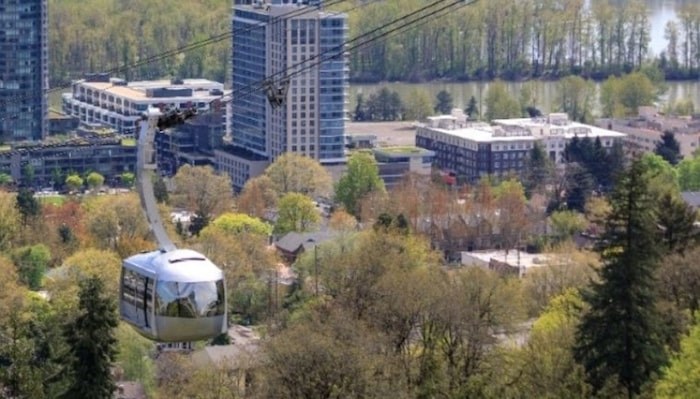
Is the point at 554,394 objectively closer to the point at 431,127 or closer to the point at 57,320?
the point at 57,320

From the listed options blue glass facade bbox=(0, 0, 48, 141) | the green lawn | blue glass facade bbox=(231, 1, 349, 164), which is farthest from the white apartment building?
the green lawn

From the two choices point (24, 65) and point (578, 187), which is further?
point (24, 65)

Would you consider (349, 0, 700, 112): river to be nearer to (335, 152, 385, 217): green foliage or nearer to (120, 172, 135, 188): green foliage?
(120, 172, 135, 188): green foliage

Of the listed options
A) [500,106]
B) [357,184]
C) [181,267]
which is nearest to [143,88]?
[500,106]

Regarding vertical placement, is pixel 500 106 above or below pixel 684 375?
above

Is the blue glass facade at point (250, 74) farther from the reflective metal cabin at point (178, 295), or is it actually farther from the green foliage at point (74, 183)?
the reflective metal cabin at point (178, 295)

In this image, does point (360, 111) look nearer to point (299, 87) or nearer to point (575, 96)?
point (575, 96)
